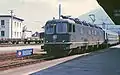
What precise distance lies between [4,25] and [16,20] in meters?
8.51

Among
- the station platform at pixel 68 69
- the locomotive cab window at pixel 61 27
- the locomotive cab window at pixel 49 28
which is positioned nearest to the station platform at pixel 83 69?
the station platform at pixel 68 69

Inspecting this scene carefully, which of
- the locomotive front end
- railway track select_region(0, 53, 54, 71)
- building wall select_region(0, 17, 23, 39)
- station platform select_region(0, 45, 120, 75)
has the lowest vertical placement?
station platform select_region(0, 45, 120, 75)

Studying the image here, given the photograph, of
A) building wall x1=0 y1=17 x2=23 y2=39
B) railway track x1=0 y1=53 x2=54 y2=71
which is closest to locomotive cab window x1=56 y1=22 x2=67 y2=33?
railway track x1=0 y1=53 x2=54 y2=71

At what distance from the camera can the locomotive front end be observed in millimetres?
26875

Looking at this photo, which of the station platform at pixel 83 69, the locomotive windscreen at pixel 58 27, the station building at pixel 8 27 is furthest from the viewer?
the station building at pixel 8 27

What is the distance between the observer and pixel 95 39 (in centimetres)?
3947

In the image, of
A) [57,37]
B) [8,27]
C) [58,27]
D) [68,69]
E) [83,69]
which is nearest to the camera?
[68,69]

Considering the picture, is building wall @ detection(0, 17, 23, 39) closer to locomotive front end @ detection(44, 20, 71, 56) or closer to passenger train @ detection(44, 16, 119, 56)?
passenger train @ detection(44, 16, 119, 56)

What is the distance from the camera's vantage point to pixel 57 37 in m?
27.2

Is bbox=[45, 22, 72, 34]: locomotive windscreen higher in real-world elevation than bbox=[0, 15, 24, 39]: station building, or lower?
lower

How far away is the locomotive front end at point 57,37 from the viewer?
2688 centimetres

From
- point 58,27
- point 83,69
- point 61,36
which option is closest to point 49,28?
point 58,27

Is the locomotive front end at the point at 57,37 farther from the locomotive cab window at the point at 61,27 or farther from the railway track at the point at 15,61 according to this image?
the railway track at the point at 15,61

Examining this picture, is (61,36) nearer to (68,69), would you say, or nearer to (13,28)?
(68,69)
